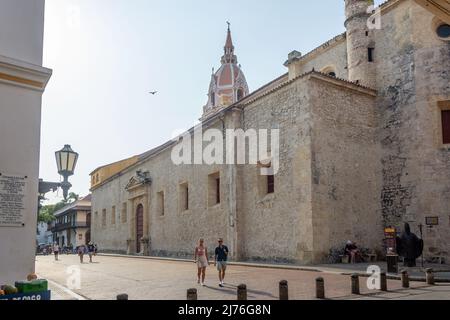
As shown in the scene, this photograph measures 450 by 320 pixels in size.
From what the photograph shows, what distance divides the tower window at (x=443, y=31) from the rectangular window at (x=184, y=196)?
50.3 feet

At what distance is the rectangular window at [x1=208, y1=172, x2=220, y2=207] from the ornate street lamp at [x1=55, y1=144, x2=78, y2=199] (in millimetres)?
15557

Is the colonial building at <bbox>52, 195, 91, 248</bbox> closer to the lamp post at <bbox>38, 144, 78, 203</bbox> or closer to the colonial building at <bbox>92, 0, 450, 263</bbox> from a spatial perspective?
the colonial building at <bbox>92, 0, 450, 263</bbox>

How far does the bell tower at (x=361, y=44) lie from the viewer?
65.0 feet

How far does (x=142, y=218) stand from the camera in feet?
105

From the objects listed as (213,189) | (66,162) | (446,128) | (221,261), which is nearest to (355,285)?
(221,261)

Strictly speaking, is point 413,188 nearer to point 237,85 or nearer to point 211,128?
point 211,128

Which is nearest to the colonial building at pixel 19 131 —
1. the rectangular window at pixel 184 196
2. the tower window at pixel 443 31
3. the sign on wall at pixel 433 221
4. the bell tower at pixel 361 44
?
the sign on wall at pixel 433 221

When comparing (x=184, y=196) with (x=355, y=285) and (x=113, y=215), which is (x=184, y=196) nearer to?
(x=113, y=215)

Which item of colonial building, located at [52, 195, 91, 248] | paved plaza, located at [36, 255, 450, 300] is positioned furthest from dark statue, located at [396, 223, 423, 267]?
colonial building, located at [52, 195, 91, 248]

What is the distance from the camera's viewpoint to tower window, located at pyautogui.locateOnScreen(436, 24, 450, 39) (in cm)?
1781

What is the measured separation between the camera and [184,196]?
2648cm

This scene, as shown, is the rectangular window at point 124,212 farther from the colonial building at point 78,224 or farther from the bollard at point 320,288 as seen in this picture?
the bollard at point 320,288

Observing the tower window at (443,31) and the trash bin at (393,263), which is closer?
the trash bin at (393,263)

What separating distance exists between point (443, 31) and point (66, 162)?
54.7 ft
